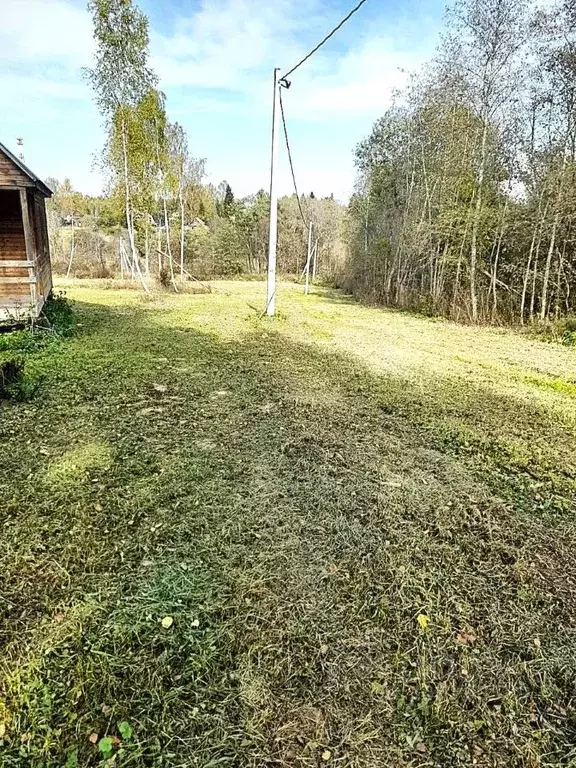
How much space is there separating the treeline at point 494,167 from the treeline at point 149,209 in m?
4.25

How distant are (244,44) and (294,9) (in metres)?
1.54

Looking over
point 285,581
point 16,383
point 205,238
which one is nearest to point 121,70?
point 16,383

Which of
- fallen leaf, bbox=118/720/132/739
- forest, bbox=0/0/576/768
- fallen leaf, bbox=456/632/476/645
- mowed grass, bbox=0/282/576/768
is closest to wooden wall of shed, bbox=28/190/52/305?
forest, bbox=0/0/576/768

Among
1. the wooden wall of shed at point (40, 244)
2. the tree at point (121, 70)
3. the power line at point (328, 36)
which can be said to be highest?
the tree at point (121, 70)

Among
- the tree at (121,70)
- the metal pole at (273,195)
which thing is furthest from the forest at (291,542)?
the tree at (121,70)

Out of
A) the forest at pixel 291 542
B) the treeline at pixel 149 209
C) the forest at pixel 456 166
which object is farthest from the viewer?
the treeline at pixel 149 209

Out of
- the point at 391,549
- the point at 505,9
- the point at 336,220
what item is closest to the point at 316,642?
the point at 391,549

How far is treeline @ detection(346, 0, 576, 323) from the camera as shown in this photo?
8305 millimetres

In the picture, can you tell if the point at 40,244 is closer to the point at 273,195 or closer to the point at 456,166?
the point at 273,195

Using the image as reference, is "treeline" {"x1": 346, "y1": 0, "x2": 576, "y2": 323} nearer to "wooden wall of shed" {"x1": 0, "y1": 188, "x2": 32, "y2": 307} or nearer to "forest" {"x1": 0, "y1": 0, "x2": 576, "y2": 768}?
"forest" {"x1": 0, "y1": 0, "x2": 576, "y2": 768}

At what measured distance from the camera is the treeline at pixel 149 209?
1211 cm

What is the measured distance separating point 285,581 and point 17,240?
8.95 meters

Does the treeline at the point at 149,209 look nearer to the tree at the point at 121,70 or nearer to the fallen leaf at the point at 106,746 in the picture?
the tree at the point at 121,70

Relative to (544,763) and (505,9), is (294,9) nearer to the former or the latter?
(505,9)
